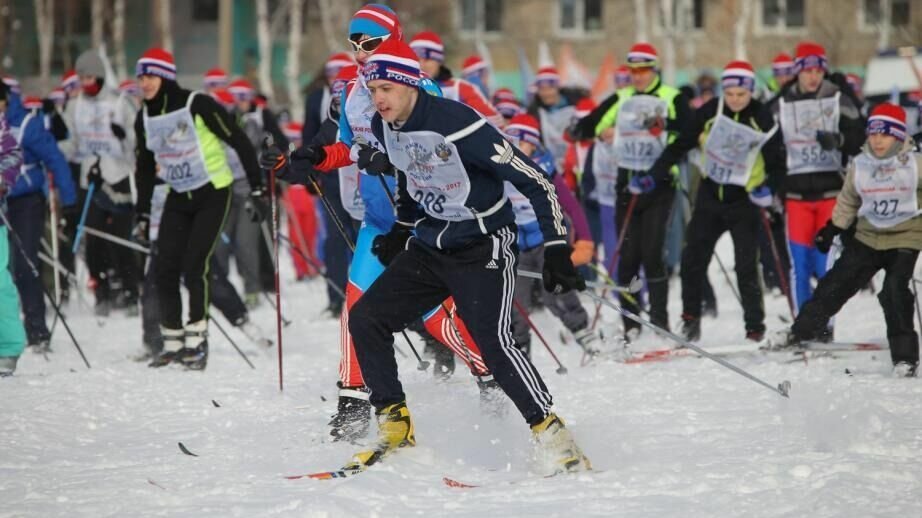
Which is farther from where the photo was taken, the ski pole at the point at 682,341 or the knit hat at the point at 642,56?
the knit hat at the point at 642,56

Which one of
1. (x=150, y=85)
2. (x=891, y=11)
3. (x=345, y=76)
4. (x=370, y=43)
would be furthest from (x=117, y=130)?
(x=891, y=11)

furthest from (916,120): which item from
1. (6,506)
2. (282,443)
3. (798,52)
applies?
(6,506)

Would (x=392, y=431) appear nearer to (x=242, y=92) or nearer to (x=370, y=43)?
(x=370, y=43)

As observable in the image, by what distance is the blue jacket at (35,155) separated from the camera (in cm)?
1011

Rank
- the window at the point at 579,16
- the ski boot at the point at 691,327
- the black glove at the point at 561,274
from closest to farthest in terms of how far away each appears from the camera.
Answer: the black glove at the point at 561,274
the ski boot at the point at 691,327
the window at the point at 579,16

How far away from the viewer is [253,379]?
8609 millimetres

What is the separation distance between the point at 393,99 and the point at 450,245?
0.67 m

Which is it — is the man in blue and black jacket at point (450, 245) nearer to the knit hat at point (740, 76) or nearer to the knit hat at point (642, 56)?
the knit hat at point (740, 76)

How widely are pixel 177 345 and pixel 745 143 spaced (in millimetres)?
4152

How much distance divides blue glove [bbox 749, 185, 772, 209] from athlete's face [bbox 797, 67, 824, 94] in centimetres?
78

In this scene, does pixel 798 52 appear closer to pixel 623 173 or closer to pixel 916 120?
pixel 623 173

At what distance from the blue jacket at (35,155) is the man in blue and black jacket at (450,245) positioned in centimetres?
493

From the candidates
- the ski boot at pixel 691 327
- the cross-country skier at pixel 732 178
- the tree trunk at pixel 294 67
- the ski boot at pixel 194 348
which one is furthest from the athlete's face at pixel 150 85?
the tree trunk at pixel 294 67

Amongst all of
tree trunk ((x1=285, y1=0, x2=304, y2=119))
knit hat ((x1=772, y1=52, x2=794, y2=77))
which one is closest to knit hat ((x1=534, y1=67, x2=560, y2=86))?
knit hat ((x1=772, y1=52, x2=794, y2=77))
